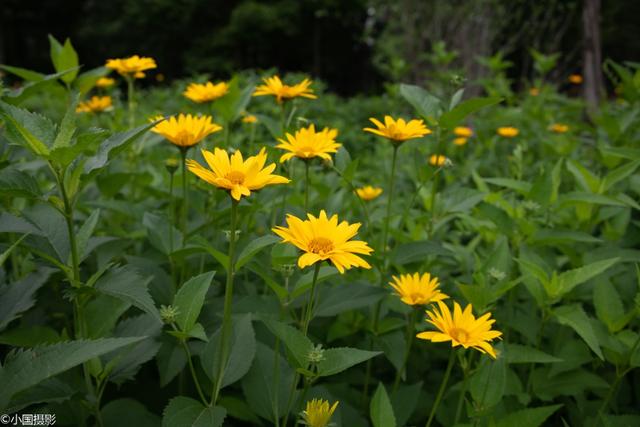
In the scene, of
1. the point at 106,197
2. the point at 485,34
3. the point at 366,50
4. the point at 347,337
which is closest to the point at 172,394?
the point at 347,337

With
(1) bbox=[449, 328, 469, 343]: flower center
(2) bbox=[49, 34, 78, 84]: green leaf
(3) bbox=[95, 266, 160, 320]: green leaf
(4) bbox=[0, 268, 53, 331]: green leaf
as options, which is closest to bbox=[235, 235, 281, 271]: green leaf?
(3) bbox=[95, 266, 160, 320]: green leaf

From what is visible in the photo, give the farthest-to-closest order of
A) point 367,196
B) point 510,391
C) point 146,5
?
point 146,5, point 367,196, point 510,391

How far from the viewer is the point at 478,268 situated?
1.24 metres

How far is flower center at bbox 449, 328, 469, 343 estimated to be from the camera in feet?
2.93

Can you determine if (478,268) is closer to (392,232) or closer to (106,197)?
(392,232)

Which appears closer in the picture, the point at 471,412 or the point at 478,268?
the point at 471,412

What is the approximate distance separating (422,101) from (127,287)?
90 cm

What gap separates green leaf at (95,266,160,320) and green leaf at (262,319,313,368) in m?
0.20

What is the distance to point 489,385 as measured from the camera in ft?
3.22

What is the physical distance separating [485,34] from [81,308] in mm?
6382

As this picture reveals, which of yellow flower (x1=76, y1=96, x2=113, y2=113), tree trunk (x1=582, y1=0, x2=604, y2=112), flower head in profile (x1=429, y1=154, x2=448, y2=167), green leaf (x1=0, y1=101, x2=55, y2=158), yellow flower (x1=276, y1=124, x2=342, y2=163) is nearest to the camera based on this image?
green leaf (x1=0, y1=101, x2=55, y2=158)

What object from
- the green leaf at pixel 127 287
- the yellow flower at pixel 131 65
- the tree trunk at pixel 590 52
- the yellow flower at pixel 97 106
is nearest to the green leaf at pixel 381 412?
the green leaf at pixel 127 287

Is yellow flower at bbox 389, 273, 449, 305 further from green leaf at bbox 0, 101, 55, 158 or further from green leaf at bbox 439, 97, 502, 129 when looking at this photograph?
green leaf at bbox 0, 101, 55, 158

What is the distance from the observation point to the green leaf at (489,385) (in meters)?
0.97
